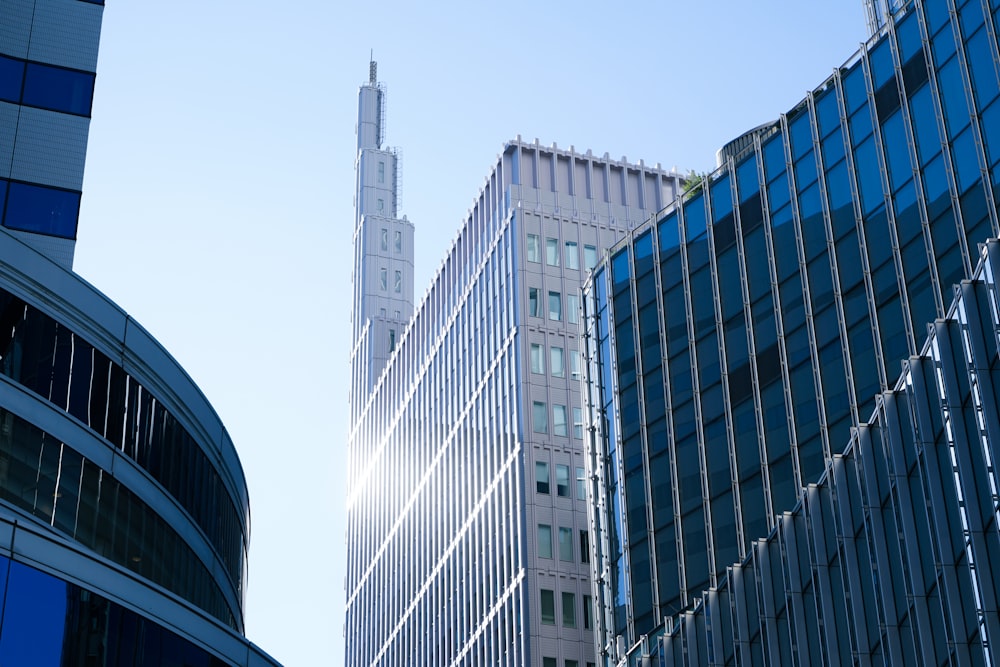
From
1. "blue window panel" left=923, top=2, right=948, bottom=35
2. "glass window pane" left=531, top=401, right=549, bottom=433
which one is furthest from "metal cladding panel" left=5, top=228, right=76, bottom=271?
"glass window pane" left=531, top=401, right=549, bottom=433

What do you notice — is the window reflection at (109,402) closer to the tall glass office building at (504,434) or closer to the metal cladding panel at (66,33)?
the metal cladding panel at (66,33)

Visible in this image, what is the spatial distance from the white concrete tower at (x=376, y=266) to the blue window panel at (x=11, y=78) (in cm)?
9323

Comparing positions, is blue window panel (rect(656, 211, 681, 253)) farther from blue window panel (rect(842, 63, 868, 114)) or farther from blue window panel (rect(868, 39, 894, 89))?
blue window panel (rect(868, 39, 894, 89))

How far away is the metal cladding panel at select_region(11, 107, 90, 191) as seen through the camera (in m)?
39.1

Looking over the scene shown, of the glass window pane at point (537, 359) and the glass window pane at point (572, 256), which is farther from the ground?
the glass window pane at point (572, 256)

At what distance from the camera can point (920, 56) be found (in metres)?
48.0

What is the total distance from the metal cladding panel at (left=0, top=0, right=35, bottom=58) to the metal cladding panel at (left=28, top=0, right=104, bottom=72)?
193 mm

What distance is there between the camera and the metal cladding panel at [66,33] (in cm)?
4134

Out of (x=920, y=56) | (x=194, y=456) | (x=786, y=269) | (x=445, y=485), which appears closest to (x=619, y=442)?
(x=786, y=269)

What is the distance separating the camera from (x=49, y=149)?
3966 centimetres

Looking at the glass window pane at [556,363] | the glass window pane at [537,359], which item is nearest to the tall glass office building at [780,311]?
the glass window pane at [537,359]

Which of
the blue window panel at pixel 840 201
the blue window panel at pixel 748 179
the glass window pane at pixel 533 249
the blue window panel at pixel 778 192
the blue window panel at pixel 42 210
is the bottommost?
the blue window panel at pixel 42 210

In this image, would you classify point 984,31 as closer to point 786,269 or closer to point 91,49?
point 786,269

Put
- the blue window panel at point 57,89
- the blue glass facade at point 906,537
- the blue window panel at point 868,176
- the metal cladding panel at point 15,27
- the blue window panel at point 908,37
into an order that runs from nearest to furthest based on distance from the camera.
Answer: the blue glass facade at point 906,537
the blue window panel at point 57,89
the metal cladding panel at point 15,27
the blue window panel at point 908,37
the blue window panel at point 868,176
